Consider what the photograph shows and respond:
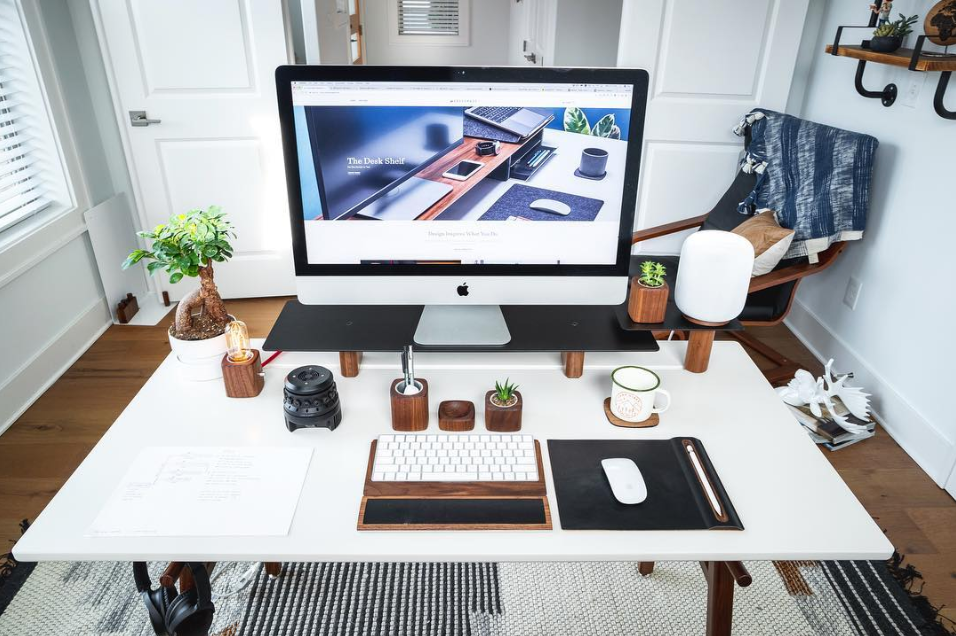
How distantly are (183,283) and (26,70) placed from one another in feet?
3.65

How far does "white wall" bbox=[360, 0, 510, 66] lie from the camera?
224 inches

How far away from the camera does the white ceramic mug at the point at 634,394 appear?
46.9 inches

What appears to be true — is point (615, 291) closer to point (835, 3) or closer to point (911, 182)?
point (911, 182)

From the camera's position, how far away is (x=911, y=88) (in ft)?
7.30

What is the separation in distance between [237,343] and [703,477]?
0.92 meters

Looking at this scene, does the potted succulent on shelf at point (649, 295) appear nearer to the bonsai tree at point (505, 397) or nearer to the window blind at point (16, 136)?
the bonsai tree at point (505, 397)

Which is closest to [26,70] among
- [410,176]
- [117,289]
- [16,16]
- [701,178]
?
[16,16]

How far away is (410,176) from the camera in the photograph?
1197mm

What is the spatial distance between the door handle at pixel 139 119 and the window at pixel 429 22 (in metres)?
3.47

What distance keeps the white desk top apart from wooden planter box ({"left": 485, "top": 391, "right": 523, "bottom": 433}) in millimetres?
35

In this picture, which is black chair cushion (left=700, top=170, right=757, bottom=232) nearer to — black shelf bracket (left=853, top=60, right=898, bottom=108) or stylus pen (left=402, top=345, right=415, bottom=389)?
black shelf bracket (left=853, top=60, right=898, bottom=108)

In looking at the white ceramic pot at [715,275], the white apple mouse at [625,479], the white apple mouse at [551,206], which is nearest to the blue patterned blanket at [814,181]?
the white ceramic pot at [715,275]

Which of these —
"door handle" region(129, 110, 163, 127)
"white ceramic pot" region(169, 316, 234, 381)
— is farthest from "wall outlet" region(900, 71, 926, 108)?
"door handle" region(129, 110, 163, 127)

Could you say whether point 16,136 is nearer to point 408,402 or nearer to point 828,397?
point 408,402
